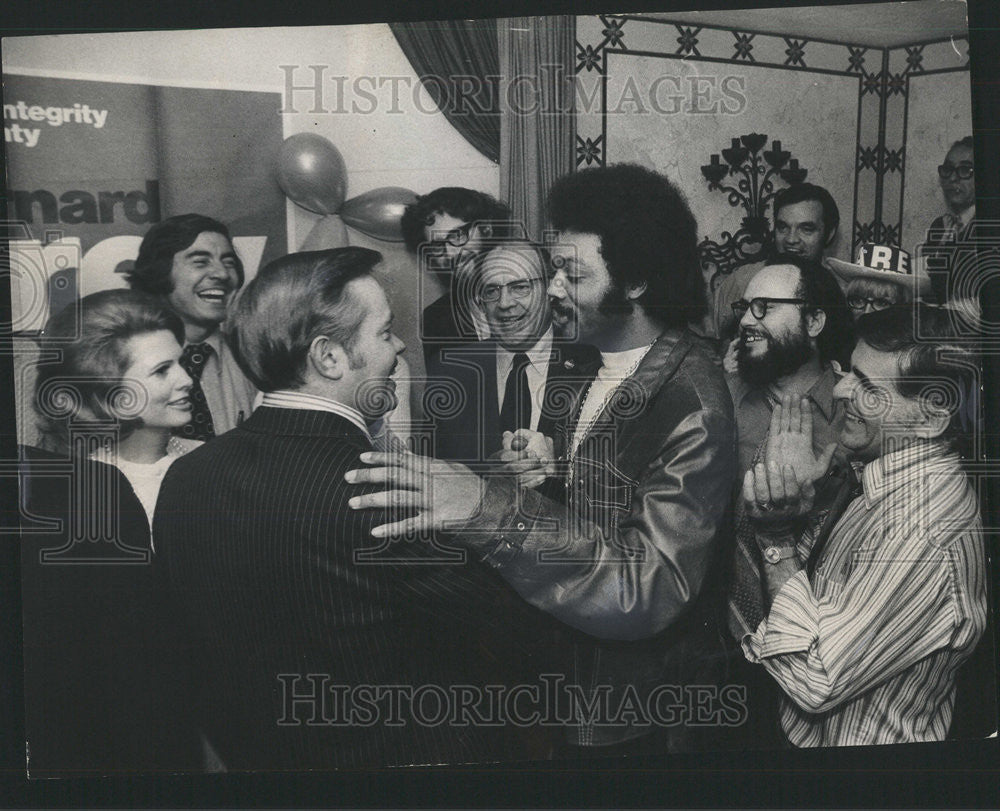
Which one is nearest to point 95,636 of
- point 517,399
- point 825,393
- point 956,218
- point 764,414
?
point 517,399

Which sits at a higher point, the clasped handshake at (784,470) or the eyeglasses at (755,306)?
the eyeglasses at (755,306)

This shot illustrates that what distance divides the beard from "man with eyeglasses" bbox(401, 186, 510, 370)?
71 centimetres

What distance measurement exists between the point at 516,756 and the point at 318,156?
165 cm

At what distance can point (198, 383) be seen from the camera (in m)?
2.70

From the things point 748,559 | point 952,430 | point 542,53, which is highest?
point 542,53

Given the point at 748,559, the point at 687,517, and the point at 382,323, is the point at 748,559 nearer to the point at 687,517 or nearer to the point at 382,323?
the point at 687,517

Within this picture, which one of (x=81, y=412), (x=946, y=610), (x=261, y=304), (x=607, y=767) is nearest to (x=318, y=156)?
(x=261, y=304)

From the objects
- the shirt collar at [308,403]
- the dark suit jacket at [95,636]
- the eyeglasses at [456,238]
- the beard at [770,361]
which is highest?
the eyeglasses at [456,238]

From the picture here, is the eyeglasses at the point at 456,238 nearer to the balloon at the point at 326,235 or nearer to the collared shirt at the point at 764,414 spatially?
the balloon at the point at 326,235

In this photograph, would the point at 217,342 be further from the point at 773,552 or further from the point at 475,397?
the point at 773,552

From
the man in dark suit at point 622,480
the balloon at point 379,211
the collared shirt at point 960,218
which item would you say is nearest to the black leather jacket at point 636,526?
the man in dark suit at point 622,480

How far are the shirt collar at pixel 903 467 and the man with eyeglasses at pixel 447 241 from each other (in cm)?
114

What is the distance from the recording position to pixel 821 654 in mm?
2766

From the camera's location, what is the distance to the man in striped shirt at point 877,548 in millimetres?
2768
